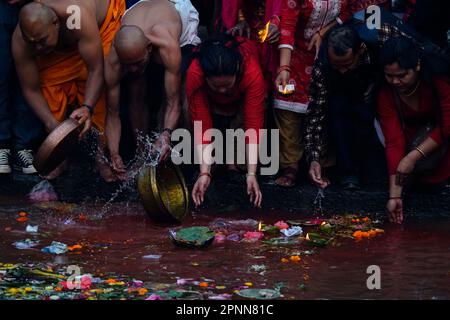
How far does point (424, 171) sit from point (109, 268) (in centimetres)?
262

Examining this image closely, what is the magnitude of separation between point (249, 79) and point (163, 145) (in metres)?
0.82

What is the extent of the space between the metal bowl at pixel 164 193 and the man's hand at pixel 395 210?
1.50m

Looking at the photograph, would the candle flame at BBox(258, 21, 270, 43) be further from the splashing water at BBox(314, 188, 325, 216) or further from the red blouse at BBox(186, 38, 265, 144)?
the splashing water at BBox(314, 188, 325, 216)

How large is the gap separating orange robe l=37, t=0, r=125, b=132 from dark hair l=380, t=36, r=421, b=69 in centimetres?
236

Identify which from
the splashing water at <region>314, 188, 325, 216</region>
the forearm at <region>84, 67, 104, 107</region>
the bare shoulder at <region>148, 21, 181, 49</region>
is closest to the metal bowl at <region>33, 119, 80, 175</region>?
the forearm at <region>84, 67, 104, 107</region>

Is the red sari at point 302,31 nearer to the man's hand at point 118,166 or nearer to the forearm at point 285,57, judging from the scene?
the forearm at point 285,57

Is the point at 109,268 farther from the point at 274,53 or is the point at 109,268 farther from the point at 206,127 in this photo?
the point at 274,53

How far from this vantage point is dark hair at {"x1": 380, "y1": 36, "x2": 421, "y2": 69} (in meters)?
6.89

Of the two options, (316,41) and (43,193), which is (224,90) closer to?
(316,41)

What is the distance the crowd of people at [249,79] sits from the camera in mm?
7328

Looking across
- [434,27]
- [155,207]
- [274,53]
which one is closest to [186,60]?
[274,53]

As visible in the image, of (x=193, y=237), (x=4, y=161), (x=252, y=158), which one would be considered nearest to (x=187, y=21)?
(x=252, y=158)

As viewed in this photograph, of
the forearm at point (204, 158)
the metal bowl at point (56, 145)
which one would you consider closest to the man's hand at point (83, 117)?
the metal bowl at point (56, 145)

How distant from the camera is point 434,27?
7762mm
